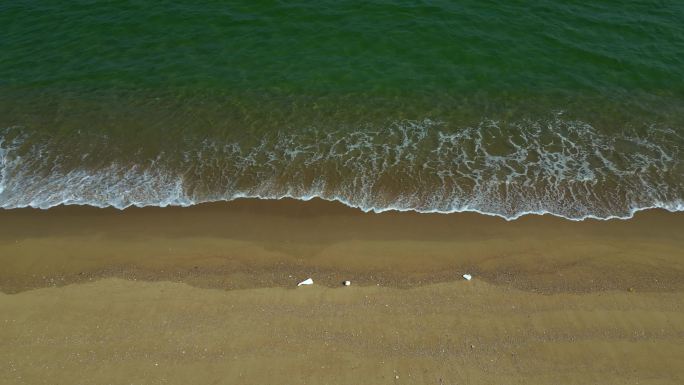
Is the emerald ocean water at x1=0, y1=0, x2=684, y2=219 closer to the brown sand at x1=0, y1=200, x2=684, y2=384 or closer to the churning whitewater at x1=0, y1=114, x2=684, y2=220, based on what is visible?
the churning whitewater at x1=0, y1=114, x2=684, y2=220

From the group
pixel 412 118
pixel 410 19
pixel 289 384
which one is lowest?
pixel 289 384

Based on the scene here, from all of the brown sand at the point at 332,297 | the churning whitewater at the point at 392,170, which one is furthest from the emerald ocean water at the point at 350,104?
the brown sand at the point at 332,297

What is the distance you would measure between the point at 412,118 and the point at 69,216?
11967 mm

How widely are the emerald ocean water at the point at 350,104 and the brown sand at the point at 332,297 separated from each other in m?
1.15

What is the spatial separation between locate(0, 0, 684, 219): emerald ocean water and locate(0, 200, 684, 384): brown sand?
1.15 meters

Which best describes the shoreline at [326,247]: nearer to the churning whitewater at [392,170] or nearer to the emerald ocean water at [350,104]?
the churning whitewater at [392,170]

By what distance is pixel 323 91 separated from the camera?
67.5ft

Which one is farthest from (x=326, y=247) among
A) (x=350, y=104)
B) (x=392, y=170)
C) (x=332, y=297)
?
(x=350, y=104)

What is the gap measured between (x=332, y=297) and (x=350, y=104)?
947cm

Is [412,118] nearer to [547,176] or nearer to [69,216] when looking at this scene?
[547,176]

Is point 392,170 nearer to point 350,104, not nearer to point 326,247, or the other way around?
point 326,247

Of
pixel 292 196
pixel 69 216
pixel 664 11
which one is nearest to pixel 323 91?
pixel 292 196

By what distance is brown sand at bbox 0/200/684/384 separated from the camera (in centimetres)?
1107

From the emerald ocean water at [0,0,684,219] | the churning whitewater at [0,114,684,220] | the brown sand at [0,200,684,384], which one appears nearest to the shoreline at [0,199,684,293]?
the brown sand at [0,200,684,384]
